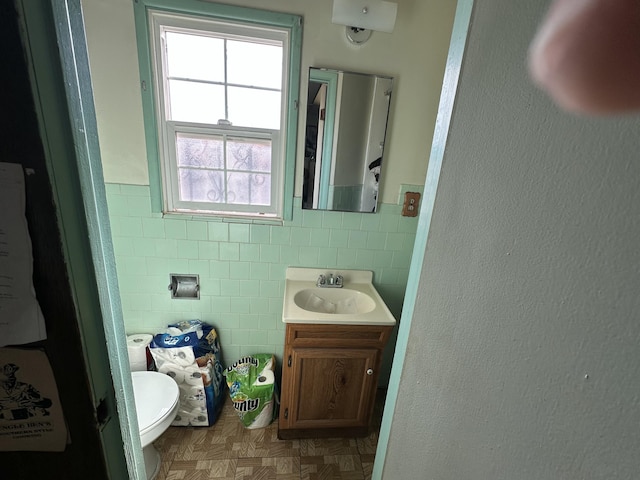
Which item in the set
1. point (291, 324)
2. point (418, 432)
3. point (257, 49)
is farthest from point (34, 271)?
point (257, 49)

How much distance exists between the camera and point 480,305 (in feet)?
1.35

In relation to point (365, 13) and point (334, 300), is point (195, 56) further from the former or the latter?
point (334, 300)

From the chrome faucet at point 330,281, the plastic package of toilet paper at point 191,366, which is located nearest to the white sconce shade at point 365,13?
the chrome faucet at point 330,281

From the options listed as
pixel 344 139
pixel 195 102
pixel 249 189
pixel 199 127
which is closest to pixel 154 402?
pixel 249 189

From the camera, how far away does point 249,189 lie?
60.0 inches

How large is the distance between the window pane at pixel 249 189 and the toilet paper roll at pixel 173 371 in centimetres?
96

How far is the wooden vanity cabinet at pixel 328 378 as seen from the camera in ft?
4.29

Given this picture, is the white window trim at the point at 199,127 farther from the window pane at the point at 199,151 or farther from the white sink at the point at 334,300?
the white sink at the point at 334,300

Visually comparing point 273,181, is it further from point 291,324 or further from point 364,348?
point 364,348

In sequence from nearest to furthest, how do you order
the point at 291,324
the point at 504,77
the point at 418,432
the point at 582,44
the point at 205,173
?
the point at 582,44 → the point at 504,77 → the point at 418,432 → the point at 291,324 → the point at 205,173

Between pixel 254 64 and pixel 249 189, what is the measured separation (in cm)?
64

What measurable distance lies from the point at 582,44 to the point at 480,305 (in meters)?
0.33

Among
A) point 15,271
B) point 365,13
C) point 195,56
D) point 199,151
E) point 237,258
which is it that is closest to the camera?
point 15,271

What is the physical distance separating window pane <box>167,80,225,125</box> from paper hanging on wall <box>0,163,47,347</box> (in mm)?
1246
